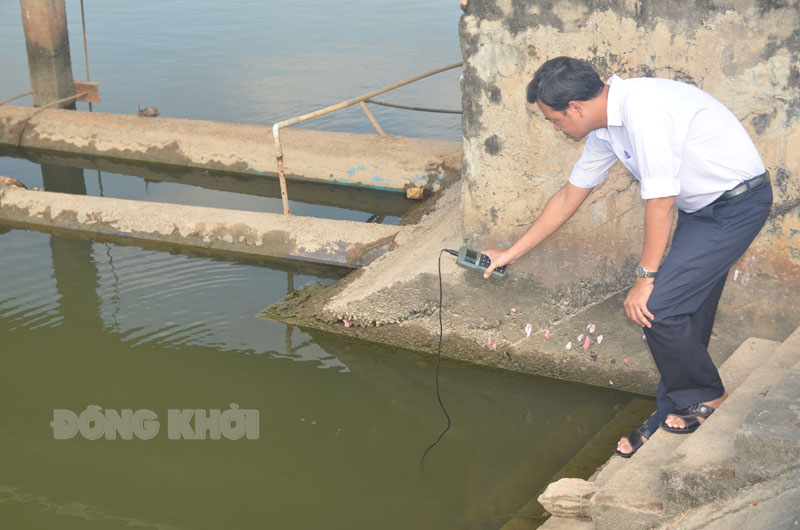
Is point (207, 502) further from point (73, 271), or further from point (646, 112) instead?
point (73, 271)

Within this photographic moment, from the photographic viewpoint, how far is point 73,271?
5801mm

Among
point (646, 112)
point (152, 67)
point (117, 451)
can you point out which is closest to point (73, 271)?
point (117, 451)

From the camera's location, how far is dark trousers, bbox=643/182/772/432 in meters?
2.89

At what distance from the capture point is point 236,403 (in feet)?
14.2

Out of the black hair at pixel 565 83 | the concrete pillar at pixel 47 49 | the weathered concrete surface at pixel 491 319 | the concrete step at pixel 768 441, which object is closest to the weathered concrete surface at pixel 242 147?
the concrete pillar at pixel 47 49

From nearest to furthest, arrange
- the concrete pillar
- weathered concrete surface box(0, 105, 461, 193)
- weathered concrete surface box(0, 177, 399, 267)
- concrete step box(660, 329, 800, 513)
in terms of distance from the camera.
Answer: concrete step box(660, 329, 800, 513)
weathered concrete surface box(0, 177, 399, 267)
weathered concrete surface box(0, 105, 461, 193)
the concrete pillar

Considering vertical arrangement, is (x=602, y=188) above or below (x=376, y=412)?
above

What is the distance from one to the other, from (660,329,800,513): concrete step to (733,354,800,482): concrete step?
53mm

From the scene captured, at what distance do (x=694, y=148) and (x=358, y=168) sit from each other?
4616 millimetres

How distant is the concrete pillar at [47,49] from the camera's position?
8625 millimetres

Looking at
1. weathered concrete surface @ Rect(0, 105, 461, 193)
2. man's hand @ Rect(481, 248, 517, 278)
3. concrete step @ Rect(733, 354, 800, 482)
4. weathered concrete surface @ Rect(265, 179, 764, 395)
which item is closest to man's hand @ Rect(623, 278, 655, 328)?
concrete step @ Rect(733, 354, 800, 482)

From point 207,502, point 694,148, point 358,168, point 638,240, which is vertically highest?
point 694,148

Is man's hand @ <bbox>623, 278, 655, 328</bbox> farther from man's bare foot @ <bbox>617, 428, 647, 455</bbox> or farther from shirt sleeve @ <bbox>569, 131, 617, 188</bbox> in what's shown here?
man's bare foot @ <bbox>617, 428, 647, 455</bbox>

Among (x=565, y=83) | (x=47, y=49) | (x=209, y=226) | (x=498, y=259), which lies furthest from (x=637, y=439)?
(x=47, y=49)
